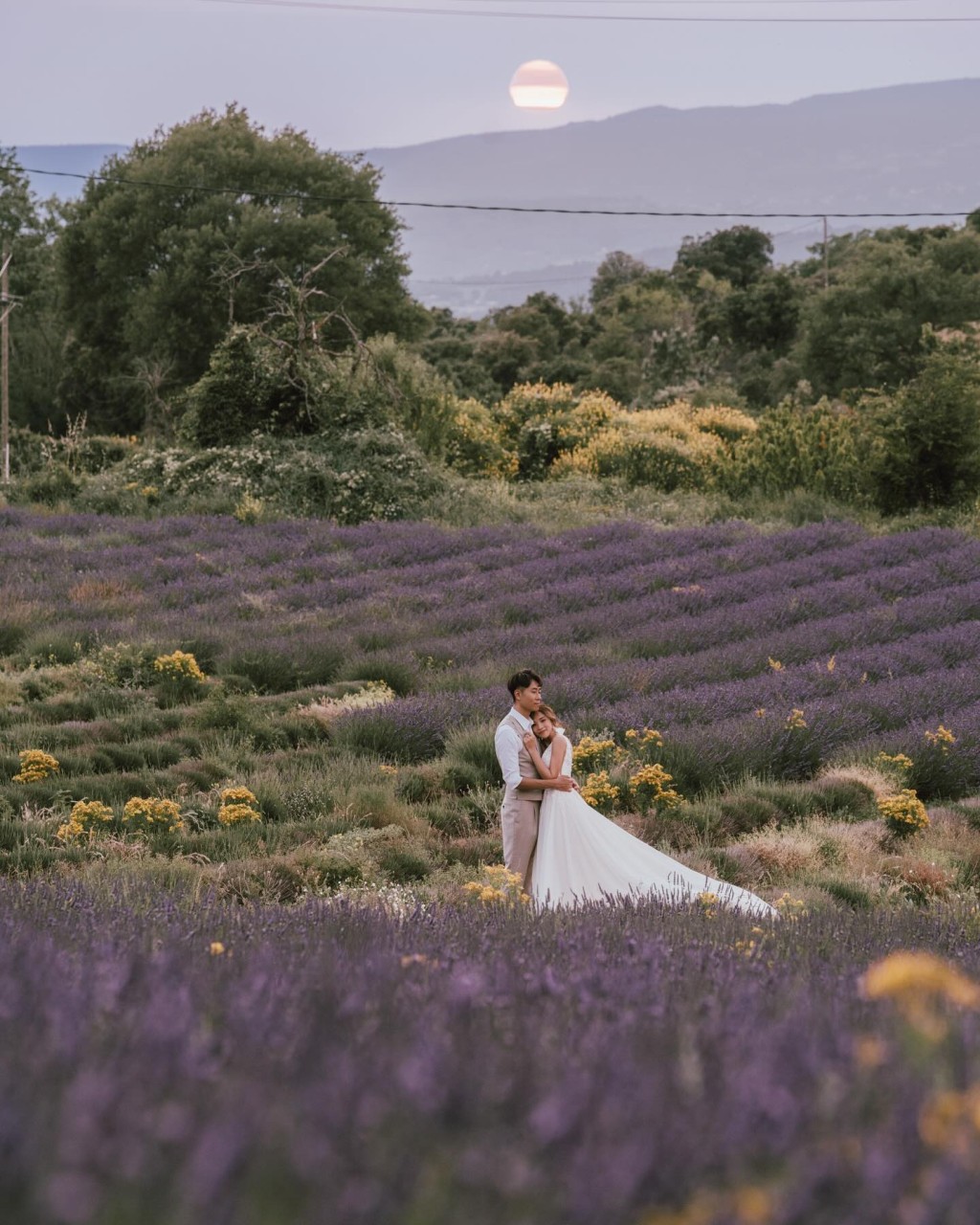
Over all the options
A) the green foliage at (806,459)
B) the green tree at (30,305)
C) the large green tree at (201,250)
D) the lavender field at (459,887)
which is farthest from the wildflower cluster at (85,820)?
the green tree at (30,305)

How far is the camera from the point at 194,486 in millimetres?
22875

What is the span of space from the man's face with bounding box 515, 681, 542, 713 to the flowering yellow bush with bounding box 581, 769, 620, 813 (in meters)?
1.34

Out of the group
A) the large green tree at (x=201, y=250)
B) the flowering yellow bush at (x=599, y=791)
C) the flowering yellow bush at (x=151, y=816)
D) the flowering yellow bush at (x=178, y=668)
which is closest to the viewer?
the flowering yellow bush at (x=151, y=816)

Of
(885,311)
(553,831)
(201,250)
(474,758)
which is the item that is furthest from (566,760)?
(885,311)

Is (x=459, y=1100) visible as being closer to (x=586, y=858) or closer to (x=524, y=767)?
(x=586, y=858)

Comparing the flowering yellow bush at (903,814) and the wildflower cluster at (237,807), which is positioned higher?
the wildflower cluster at (237,807)

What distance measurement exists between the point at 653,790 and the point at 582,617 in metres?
5.76

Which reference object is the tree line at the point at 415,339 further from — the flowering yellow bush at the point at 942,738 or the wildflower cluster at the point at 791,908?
the wildflower cluster at the point at 791,908

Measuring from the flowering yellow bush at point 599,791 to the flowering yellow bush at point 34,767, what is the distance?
3.55 metres

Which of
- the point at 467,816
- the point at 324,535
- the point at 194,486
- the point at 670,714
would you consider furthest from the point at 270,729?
the point at 194,486

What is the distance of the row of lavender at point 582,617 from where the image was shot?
35.8 ft

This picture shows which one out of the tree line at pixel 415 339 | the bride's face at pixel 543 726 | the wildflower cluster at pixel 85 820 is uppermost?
the tree line at pixel 415 339

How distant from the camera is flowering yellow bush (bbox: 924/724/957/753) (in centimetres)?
1023

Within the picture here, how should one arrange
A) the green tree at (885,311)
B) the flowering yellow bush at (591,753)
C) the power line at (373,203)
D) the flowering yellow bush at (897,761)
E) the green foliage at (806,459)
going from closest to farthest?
the flowering yellow bush at (591,753), the flowering yellow bush at (897,761), the green foliage at (806,459), the power line at (373,203), the green tree at (885,311)
